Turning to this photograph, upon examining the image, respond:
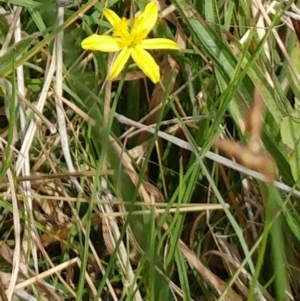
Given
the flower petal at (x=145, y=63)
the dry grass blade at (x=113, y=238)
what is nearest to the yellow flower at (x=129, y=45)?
the flower petal at (x=145, y=63)

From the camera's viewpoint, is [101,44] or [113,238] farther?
[113,238]

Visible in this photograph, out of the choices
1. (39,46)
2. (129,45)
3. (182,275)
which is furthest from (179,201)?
(39,46)

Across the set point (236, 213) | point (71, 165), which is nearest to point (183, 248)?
point (236, 213)

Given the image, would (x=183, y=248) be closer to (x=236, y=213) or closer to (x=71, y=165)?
(x=236, y=213)

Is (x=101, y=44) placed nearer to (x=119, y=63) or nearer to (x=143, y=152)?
(x=119, y=63)

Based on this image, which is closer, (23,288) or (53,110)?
(23,288)
